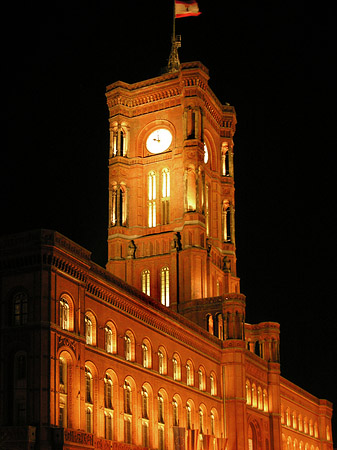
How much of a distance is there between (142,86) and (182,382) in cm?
4277

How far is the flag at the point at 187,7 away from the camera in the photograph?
97.6 metres

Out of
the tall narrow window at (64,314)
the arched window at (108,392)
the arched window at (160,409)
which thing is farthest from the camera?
the arched window at (160,409)

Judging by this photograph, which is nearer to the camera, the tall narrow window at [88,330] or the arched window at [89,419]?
the arched window at [89,419]

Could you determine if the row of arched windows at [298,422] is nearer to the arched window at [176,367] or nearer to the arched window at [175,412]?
the arched window at [176,367]

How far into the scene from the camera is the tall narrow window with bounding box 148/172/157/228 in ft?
314

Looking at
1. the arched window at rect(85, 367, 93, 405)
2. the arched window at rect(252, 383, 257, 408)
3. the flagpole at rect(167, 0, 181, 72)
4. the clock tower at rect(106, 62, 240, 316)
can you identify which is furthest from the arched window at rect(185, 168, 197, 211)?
the arched window at rect(85, 367, 93, 405)

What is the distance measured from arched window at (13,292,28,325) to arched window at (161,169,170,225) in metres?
44.8

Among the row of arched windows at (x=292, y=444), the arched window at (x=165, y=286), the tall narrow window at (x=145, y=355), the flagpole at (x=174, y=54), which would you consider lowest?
the row of arched windows at (x=292, y=444)

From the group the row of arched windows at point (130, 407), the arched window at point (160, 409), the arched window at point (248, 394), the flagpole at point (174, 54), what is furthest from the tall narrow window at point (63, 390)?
the flagpole at point (174, 54)

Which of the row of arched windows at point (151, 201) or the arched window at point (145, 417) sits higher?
the row of arched windows at point (151, 201)

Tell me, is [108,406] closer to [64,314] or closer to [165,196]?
[64,314]

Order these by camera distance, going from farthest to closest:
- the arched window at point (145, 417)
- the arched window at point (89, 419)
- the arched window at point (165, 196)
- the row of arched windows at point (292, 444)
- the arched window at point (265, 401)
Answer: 1. the row of arched windows at point (292, 444)
2. the arched window at point (165, 196)
3. the arched window at point (265, 401)
4. the arched window at point (145, 417)
5. the arched window at point (89, 419)

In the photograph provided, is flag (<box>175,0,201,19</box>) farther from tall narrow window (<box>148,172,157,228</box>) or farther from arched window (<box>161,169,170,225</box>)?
tall narrow window (<box>148,172,157,228</box>)

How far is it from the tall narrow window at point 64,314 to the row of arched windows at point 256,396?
3885cm
